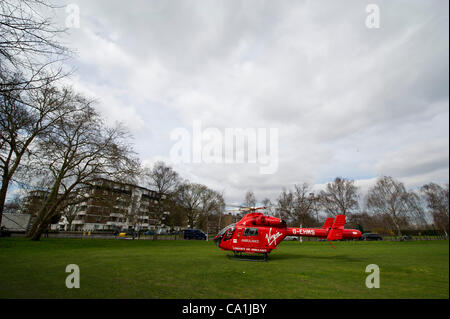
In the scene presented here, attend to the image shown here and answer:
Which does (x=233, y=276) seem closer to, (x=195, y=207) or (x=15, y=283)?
(x=15, y=283)

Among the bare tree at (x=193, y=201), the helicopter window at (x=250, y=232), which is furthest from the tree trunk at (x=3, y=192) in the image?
the bare tree at (x=193, y=201)

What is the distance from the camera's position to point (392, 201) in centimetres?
4169

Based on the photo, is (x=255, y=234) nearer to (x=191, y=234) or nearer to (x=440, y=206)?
(x=440, y=206)

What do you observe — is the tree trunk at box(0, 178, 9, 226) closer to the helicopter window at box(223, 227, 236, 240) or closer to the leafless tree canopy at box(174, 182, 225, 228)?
the helicopter window at box(223, 227, 236, 240)

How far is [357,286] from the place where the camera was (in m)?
7.06

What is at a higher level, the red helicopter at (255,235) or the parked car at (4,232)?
the red helicopter at (255,235)

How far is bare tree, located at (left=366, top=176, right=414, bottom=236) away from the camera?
40.7 m

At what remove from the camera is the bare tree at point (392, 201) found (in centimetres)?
4066

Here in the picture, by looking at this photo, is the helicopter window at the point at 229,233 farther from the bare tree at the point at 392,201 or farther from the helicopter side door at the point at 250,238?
the bare tree at the point at 392,201

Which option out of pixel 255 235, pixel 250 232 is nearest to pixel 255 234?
pixel 255 235

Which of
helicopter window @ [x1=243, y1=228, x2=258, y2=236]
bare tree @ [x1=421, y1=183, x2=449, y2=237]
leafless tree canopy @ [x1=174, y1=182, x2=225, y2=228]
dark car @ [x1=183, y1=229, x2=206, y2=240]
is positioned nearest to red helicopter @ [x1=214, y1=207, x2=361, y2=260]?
helicopter window @ [x1=243, y1=228, x2=258, y2=236]

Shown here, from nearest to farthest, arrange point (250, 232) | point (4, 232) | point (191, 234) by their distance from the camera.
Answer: point (250, 232)
point (4, 232)
point (191, 234)
